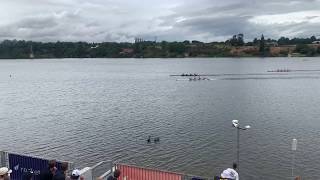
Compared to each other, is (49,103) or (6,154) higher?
(6,154)

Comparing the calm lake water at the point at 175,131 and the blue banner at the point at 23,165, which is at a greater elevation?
the blue banner at the point at 23,165

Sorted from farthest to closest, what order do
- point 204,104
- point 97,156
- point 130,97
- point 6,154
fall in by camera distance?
1. point 130,97
2. point 204,104
3. point 97,156
4. point 6,154

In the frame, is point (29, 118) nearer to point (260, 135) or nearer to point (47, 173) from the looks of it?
point (260, 135)

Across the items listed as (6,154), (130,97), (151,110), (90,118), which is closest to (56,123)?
(90,118)

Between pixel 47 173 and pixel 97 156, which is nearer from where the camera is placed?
pixel 47 173

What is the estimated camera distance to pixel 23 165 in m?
20.4

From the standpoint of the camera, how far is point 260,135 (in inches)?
1927

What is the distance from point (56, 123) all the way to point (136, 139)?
17.0 meters

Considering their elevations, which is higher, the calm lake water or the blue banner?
the blue banner

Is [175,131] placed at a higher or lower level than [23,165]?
lower

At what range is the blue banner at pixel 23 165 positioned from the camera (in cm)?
1991

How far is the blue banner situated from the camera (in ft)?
65.3

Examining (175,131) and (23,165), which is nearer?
(23,165)

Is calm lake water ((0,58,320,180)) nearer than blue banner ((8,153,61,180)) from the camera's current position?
No
